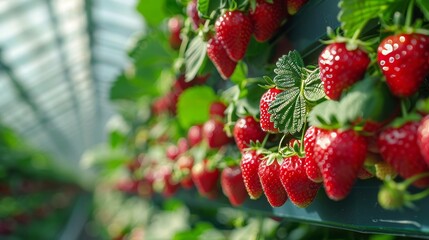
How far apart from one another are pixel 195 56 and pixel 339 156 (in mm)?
885

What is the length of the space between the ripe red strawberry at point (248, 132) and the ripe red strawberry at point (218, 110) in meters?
0.56

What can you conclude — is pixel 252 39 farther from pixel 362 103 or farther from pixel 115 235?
pixel 115 235

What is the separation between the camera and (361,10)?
90cm

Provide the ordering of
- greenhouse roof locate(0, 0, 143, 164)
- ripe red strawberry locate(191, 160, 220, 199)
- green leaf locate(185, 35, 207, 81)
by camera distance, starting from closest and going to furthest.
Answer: green leaf locate(185, 35, 207, 81), ripe red strawberry locate(191, 160, 220, 199), greenhouse roof locate(0, 0, 143, 164)

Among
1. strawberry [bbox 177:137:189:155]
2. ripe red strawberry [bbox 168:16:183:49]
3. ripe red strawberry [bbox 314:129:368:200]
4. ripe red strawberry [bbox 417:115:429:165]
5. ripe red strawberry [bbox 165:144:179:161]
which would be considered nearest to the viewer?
ripe red strawberry [bbox 417:115:429:165]

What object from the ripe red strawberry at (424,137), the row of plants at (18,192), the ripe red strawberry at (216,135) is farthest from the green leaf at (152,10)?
the row of plants at (18,192)

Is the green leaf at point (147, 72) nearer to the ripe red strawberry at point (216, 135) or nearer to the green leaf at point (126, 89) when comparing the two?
the green leaf at point (126, 89)

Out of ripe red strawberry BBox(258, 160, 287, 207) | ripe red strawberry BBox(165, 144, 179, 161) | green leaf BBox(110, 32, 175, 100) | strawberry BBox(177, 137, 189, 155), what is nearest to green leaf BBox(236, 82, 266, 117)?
ripe red strawberry BBox(258, 160, 287, 207)

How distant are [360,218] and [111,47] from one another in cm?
790

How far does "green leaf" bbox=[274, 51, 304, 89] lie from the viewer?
108cm

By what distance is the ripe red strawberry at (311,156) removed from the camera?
0.97 meters

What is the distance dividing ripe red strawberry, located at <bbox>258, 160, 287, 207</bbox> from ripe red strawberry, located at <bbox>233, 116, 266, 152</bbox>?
18 cm

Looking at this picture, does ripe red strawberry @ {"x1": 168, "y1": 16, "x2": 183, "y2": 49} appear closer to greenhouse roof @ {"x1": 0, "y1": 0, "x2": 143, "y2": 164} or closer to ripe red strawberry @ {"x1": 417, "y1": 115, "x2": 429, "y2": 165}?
greenhouse roof @ {"x1": 0, "y1": 0, "x2": 143, "y2": 164}

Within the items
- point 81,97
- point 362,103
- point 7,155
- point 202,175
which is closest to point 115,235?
point 7,155
